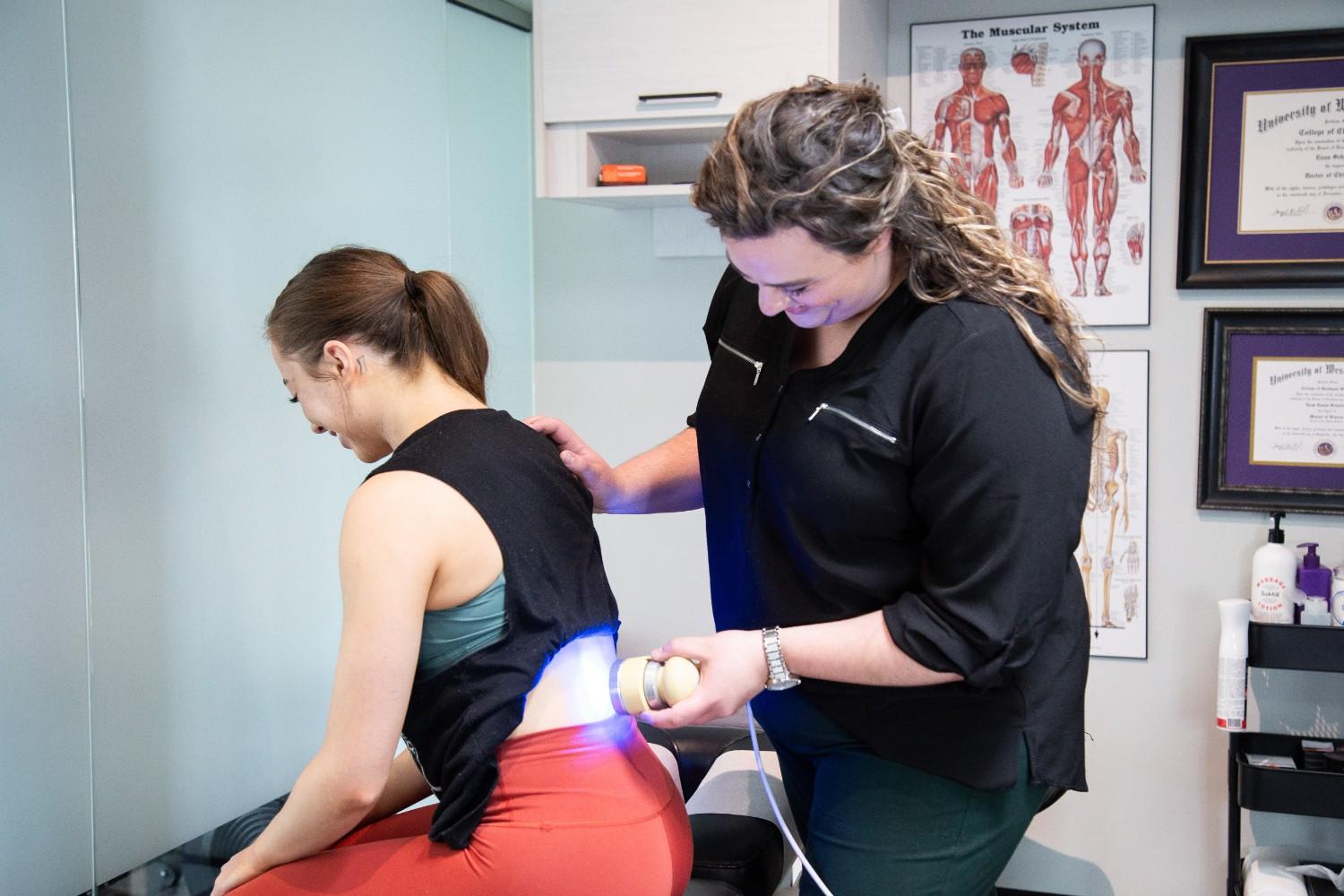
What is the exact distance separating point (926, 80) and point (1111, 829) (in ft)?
5.41

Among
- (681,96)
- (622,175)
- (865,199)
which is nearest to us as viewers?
(865,199)

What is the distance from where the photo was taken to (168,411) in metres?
1.67

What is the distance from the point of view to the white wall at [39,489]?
1.44 metres

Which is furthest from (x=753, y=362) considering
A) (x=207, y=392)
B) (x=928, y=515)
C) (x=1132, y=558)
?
(x=1132, y=558)

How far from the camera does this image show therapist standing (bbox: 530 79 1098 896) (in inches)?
45.6

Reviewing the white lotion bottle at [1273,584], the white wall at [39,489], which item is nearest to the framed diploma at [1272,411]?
the white lotion bottle at [1273,584]

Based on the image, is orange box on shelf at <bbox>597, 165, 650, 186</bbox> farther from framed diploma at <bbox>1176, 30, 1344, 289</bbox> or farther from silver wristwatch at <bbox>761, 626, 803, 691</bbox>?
silver wristwatch at <bbox>761, 626, 803, 691</bbox>

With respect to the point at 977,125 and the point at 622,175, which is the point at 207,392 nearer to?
the point at 622,175

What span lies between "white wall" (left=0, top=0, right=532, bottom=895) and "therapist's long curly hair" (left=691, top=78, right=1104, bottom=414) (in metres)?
0.83

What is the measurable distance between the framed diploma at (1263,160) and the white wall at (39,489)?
6.65ft

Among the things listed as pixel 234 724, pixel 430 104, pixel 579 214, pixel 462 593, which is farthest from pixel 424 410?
pixel 579 214

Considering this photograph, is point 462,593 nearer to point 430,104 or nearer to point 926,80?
point 430,104

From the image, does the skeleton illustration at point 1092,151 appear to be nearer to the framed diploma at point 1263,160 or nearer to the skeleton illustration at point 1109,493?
the framed diploma at point 1263,160

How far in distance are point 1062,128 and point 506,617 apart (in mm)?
1787
